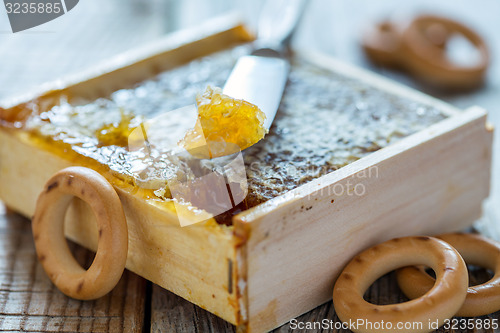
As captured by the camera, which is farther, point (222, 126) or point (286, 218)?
point (222, 126)

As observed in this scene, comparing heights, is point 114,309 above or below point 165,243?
below

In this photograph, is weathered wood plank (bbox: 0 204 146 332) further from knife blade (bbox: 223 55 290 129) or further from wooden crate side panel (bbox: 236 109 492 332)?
knife blade (bbox: 223 55 290 129)

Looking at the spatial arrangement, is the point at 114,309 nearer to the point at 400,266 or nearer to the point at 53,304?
the point at 53,304

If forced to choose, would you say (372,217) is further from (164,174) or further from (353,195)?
(164,174)

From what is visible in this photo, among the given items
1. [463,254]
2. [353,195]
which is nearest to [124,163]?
[353,195]

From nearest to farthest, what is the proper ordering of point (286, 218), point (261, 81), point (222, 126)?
point (286, 218) → point (222, 126) → point (261, 81)

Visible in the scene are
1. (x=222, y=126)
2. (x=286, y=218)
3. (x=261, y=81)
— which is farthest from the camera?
(x=261, y=81)

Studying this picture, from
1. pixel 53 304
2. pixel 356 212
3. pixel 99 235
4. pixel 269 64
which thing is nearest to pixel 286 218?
pixel 356 212
